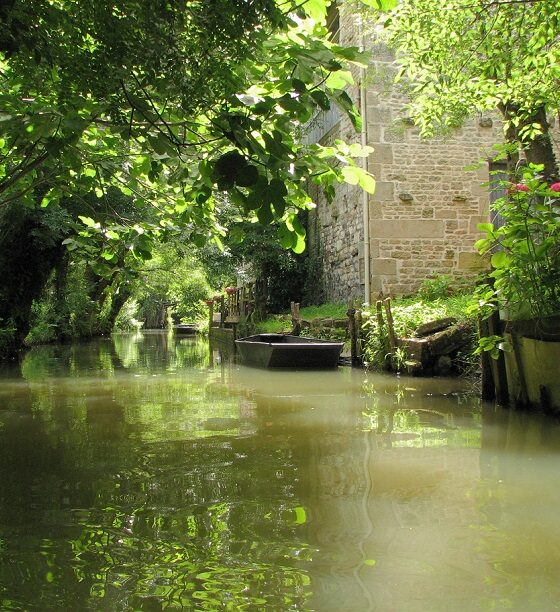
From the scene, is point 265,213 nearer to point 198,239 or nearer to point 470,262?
point 198,239

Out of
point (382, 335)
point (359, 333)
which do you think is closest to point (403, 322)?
point (382, 335)

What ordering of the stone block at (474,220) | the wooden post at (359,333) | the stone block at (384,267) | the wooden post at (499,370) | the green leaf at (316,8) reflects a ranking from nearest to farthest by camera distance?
the green leaf at (316,8), the wooden post at (499,370), the wooden post at (359,333), the stone block at (384,267), the stone block at (474,220)

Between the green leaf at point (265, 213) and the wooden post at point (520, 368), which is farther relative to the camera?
the wooden post at point (520, 368)

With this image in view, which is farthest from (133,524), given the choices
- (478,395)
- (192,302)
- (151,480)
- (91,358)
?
(192,302)

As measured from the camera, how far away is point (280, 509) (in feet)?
10.3

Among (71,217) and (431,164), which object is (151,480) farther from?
(431,164)

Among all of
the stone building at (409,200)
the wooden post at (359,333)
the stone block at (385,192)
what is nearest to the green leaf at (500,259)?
the wooden post at (359,333)

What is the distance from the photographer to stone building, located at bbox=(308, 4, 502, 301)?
14156mm

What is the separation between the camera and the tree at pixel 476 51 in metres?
6.67

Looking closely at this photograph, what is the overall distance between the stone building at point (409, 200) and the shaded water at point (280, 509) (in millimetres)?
7978

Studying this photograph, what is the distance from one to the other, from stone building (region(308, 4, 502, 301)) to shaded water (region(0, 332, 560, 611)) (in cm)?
798

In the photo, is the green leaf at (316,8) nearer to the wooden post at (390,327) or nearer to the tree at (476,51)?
the tree at (476,51)

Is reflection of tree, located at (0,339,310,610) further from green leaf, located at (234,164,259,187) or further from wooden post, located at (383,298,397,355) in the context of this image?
wooden post, located at (383,298,397,355)

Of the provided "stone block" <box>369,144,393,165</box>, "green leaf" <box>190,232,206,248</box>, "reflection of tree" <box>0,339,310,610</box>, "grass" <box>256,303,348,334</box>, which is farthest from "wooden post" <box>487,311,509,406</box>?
"stone block" <box>369,144,393,165</box>
